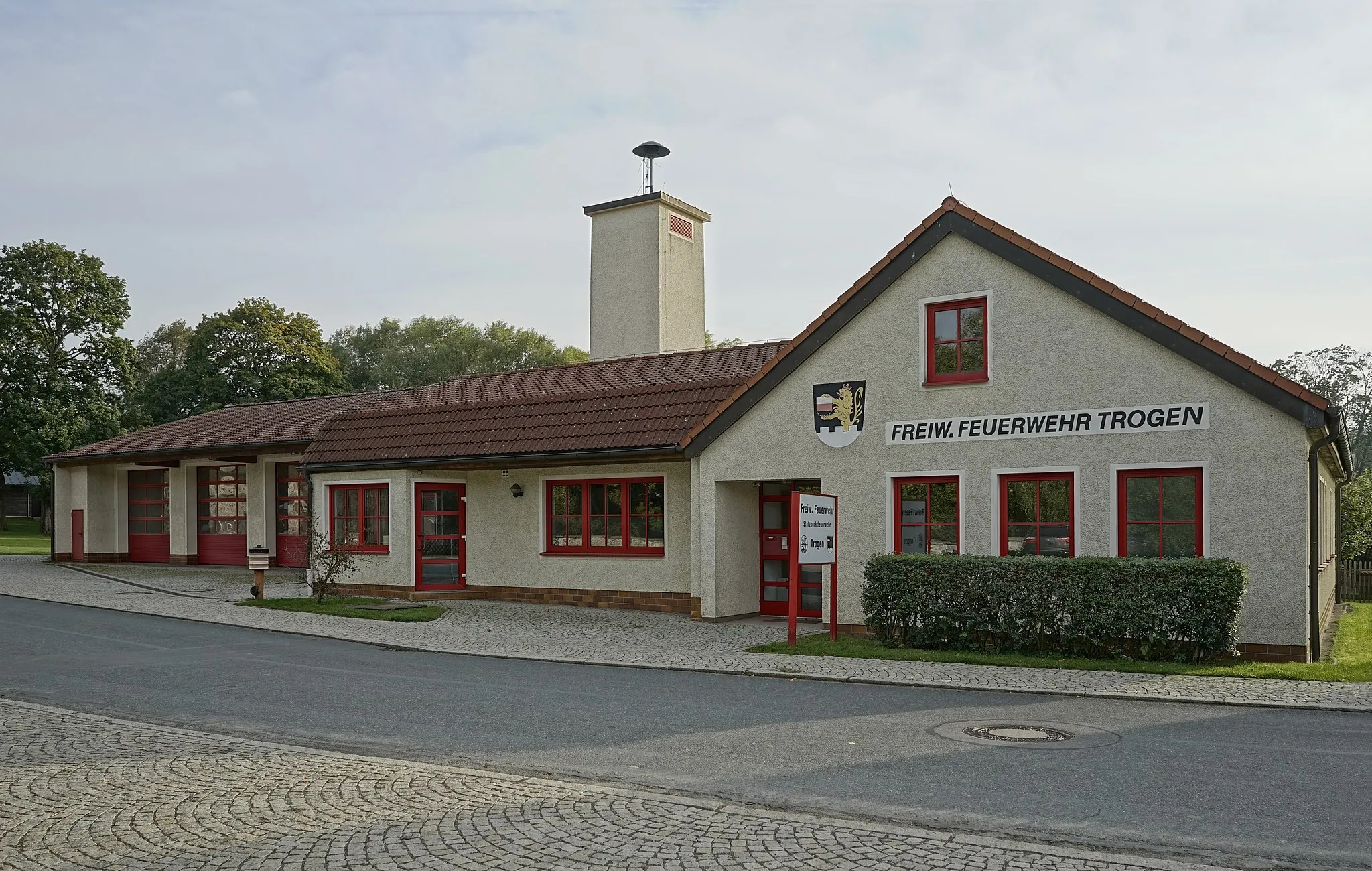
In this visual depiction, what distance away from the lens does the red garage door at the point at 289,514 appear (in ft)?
103

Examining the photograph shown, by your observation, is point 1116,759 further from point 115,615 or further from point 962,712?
point 115,615

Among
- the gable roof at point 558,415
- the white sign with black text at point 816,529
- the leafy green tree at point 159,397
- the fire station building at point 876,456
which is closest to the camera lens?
the fire station building at point 876,456

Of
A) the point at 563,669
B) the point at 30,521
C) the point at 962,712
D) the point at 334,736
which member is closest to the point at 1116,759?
the point at 962,712

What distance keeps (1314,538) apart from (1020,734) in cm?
664

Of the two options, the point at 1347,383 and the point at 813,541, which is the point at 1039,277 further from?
the point at 1347,383

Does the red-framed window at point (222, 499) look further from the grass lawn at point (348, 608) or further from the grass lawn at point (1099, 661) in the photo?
the grass lawn at point (1099, 661)

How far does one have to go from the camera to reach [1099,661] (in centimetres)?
1359

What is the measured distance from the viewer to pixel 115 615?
19.9m

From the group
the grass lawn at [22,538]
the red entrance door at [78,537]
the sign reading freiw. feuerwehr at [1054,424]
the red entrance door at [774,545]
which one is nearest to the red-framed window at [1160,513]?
the sign reading freiw. feuerwehr at [1054,424]

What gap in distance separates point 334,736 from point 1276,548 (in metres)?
10.7

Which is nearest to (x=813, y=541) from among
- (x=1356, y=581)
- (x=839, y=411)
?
(x=839, y=411)

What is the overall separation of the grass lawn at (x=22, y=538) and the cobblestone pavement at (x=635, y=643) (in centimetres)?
1562

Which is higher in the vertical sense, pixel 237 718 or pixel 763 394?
pixel 763 394

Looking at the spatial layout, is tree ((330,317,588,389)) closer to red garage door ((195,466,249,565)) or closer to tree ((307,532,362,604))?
red garage door ((195,466,249,565))
